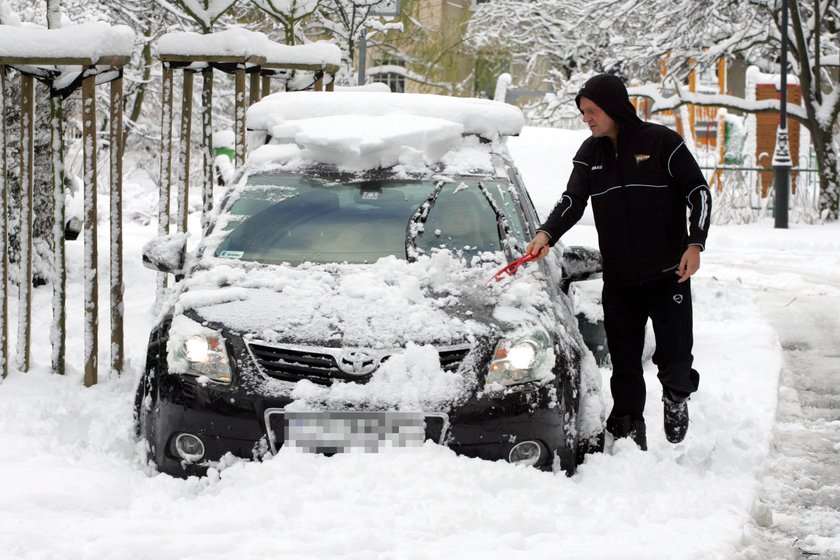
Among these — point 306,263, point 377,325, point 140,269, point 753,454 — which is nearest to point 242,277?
point 306,263

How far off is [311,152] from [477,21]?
1264 inches

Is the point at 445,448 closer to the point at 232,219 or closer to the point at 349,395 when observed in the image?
the point at 349,395

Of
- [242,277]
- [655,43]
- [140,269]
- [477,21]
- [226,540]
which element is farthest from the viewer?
[477,21]

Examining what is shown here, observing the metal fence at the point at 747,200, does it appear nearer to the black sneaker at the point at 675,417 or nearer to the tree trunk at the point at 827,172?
the tree trunk at the point at 827,172

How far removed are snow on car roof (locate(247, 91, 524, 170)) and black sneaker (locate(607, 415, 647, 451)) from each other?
1.34m

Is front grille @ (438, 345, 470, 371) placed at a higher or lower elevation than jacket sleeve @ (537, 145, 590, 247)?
lower

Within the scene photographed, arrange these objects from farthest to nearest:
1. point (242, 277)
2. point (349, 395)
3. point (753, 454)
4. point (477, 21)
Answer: point (477, 21), point (753, 454), point (242, 277), point (349, 395)

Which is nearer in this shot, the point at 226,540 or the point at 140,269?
the point at 226,540

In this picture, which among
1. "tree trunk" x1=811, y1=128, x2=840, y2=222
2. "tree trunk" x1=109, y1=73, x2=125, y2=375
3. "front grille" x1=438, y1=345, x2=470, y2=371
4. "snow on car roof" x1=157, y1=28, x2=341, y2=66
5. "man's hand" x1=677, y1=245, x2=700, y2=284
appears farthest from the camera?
"tree trunk" x1=811, y1=128, x2=840, y2=222

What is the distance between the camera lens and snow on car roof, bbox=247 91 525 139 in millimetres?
6168

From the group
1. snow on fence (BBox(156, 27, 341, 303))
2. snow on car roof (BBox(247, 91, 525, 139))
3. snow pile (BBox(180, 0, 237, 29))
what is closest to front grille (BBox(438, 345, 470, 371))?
snow on car roof (BBox(247, 91, 525, 139))

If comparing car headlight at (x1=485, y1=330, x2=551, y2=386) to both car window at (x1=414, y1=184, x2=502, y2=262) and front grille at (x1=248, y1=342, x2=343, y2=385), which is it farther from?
car window at (x1=414, y1=184, x2=502, y2=262)

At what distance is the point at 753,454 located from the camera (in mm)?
5754

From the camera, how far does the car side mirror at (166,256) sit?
18.5 ft
